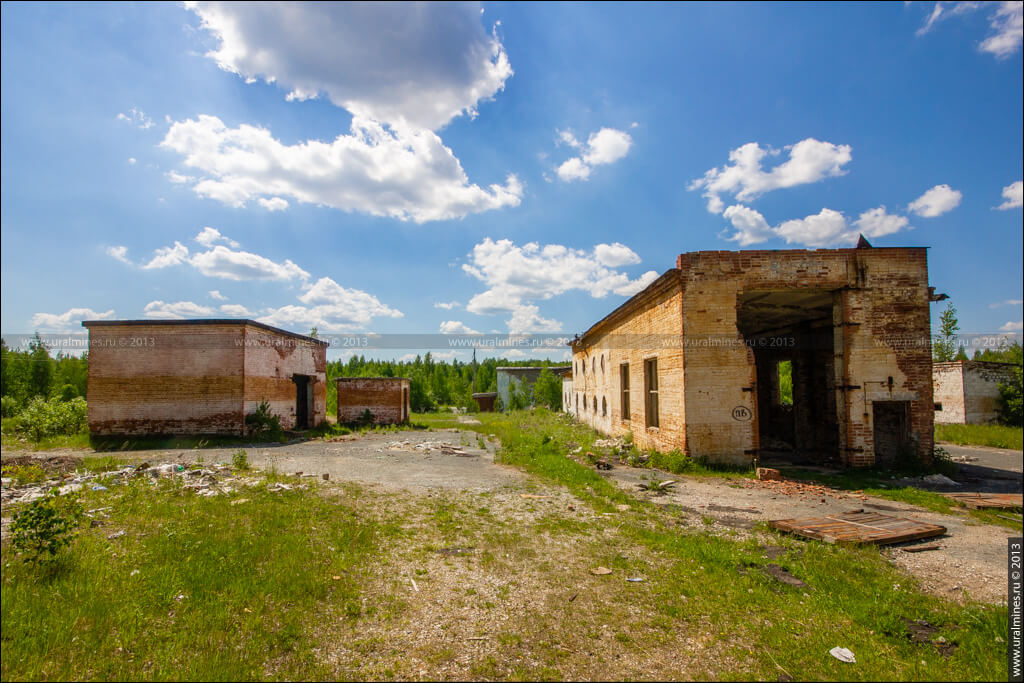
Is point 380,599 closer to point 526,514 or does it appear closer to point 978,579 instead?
point 526,514

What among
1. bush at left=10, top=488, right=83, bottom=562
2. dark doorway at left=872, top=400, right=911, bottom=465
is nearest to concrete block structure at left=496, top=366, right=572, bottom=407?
dark doorway at left=872, top=400, right=911, bottom=465

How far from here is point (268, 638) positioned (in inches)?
135

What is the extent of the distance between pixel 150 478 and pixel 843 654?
10226mm

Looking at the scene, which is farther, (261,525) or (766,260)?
(766,260)

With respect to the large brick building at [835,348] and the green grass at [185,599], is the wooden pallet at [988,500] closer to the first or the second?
the large brick building at [835,348]

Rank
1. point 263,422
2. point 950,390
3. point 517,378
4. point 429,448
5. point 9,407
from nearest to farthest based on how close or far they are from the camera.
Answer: point 429,448, point 263,422, point 9,407, point 950,390, point 517,378

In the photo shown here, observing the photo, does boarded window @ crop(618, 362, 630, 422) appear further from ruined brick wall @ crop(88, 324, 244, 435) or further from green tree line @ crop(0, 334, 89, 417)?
green tree line @ crop(0, 334, 89, 417)

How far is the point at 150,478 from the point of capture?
848 cm

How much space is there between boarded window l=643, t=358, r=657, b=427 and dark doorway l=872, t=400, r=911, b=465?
4.82 meters

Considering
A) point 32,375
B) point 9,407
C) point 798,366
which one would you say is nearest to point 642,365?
point 798,366

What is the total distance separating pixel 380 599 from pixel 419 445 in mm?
11461

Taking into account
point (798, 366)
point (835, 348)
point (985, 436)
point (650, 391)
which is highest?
point (835, 348)

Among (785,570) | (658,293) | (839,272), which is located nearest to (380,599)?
(785,570)

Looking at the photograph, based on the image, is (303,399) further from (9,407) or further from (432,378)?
(432,378)
